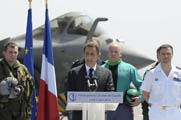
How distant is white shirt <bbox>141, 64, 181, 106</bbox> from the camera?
16.2ft

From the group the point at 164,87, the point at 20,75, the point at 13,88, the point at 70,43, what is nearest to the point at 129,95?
the point at 164,87

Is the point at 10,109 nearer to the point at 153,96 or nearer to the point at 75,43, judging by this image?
the point at 153,96

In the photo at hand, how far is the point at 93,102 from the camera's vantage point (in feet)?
13.8

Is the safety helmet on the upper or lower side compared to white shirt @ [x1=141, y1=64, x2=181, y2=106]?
lower

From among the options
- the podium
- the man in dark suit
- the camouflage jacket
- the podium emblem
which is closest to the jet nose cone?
the camouflage jacket

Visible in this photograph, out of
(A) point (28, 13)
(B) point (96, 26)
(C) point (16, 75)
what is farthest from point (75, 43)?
(C) point (16, 75)

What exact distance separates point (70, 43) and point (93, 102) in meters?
7.99

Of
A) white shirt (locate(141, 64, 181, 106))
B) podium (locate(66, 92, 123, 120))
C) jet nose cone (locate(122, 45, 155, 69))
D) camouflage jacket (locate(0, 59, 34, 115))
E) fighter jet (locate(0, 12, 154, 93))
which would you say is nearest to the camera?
podium (locate(66, 92, 123, 120))

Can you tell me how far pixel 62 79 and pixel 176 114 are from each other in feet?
24.1

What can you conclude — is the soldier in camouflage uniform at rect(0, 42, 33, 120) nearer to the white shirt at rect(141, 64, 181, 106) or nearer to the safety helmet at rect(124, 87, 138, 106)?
the safety helmet at rect(124, 87, 138, 106)

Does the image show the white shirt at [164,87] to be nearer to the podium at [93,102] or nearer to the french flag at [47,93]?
the podium at [93,102]

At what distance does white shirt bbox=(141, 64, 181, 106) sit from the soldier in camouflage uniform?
1679 mm

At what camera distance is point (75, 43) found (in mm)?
12070

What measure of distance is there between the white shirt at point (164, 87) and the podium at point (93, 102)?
86cm
